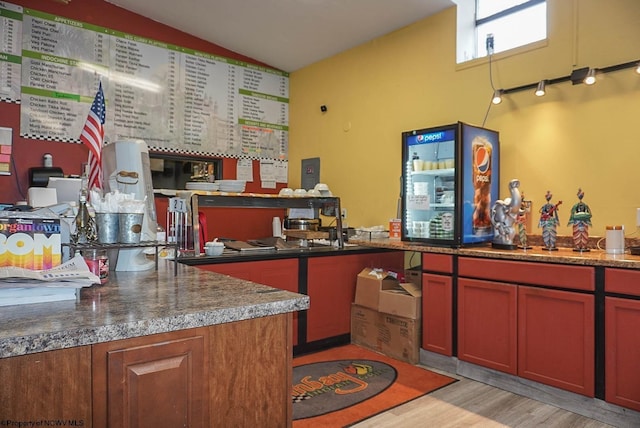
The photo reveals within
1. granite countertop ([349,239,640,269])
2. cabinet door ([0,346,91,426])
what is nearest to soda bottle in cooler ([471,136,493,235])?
granite countertop ([349,239,640,269])

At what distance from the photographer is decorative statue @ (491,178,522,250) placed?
3.40m

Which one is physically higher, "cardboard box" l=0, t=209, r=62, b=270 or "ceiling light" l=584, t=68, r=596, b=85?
"ceiling light" l=584, t=68, r=596, b=85

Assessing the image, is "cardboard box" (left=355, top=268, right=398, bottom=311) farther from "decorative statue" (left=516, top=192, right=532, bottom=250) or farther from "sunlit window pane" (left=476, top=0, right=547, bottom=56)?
"sunlit window pane" (left=476, top=0, right=547, bottom=56)

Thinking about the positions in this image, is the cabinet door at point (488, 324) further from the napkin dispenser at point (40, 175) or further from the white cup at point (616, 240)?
the napkin dispenser at point (40, 175)

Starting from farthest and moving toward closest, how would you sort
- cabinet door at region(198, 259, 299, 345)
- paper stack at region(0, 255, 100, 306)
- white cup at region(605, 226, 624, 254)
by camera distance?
cabinet door at region(198, 259, 299, 345)
white cup at region(605, 226, 624, 254)
paper stack at region(0, 255, 100, 306)

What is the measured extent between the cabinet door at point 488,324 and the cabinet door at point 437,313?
0.32 ft

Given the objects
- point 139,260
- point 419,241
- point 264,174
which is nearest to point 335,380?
point 419,241

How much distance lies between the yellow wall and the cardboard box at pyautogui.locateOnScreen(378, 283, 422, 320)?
3.82ft

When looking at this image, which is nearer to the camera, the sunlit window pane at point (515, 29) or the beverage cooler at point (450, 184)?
the beverage cooler at point (450, 184)

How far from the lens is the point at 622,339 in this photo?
2.57 meters

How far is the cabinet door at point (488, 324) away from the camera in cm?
309

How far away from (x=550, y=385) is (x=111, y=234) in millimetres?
2808

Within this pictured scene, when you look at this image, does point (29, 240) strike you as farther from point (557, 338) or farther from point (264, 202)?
point (557, 338)

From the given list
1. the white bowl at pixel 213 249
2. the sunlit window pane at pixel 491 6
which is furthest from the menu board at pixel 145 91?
the sunlit window pane at pixel 491 6
